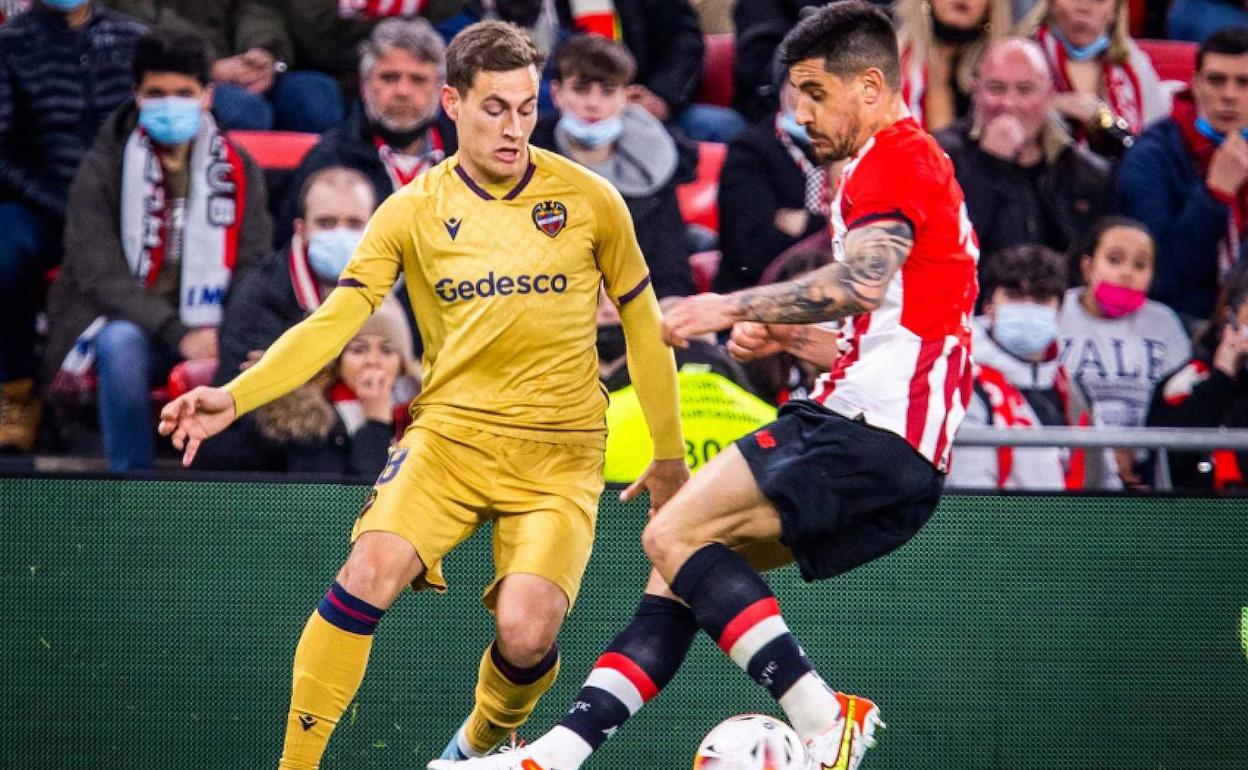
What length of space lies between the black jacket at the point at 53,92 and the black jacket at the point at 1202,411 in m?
4.02

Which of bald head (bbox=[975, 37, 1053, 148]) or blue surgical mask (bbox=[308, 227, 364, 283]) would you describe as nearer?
blue surgical mask (bbox=[308, 227, 364, 283])

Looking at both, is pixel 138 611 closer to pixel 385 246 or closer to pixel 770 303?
pixel 385 246

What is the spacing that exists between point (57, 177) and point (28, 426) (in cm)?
96

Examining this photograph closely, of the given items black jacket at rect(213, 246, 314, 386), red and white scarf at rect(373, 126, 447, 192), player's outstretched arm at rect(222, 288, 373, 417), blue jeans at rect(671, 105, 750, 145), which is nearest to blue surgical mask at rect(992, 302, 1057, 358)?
blue jeans at rect(671, 105, 750, 145)

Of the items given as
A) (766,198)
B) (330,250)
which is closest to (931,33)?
(766,198)

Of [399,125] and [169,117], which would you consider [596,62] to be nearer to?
[399,125]

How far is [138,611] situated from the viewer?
5832 millimetres

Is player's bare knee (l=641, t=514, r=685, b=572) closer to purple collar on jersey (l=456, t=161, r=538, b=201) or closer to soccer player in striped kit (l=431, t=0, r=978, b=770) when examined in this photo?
soccer player in striped kit (l=431, t=0, r=978, b=770)

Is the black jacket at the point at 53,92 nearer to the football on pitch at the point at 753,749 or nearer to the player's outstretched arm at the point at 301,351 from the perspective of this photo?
the player's outstretched arm at the point at 301,351

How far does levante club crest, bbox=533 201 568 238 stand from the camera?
5.05 meters

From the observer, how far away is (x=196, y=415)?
15.4 ft

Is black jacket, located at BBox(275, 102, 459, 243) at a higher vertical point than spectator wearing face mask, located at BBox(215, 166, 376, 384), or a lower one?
higher

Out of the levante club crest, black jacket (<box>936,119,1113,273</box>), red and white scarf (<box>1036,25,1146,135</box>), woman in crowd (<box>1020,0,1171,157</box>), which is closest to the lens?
the levante club crest

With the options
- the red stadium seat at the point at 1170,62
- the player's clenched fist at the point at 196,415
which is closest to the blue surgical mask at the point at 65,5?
the player's clenched fist at the point at 196,415
